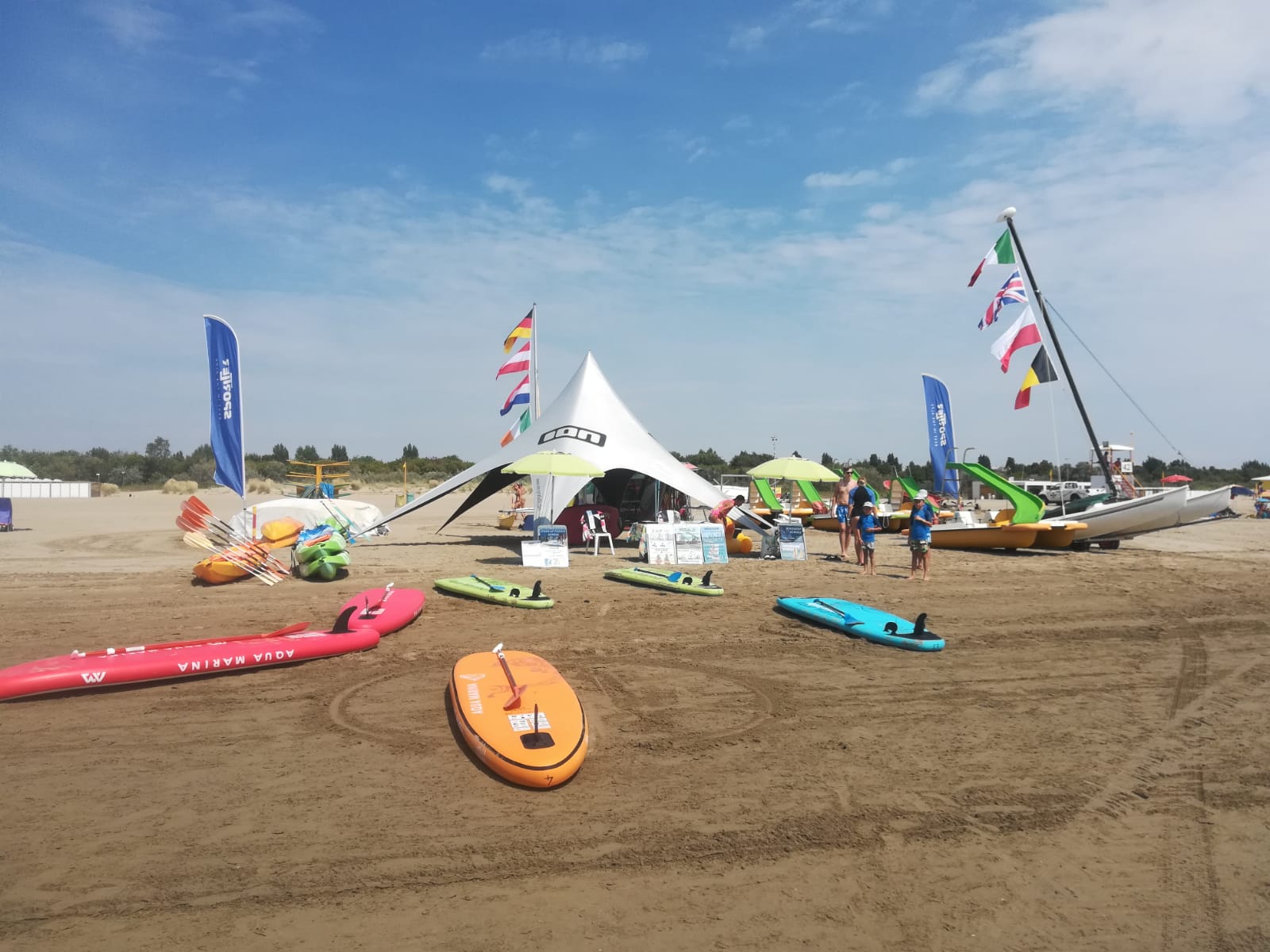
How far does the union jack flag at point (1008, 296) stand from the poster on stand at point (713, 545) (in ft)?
24.3

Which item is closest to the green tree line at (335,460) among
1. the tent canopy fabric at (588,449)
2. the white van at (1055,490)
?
the white van at (1055,490)

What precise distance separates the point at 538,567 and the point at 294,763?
7.38 metres

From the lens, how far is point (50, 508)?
25.2 metres

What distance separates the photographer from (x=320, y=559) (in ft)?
33.4

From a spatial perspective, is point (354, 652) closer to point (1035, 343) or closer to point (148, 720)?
point (148, 720)

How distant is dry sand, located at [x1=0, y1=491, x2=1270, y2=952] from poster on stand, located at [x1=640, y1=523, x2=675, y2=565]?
436 cm

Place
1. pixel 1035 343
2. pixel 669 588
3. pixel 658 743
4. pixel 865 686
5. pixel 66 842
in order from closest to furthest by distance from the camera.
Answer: pixel 66 842 → pixel 658 743 → pixel 865 686 → pixel 669 588 → pixel 1035 343

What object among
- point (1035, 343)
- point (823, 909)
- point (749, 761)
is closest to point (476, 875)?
point (823, 909)

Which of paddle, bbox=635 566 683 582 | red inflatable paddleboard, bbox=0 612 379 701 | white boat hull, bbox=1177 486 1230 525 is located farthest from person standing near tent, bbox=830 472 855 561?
red inflatable paddleboard, bbox=0 612 379 701

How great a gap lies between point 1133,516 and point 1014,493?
8.07ft

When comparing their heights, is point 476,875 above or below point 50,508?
below

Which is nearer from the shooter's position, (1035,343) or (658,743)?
(658,743)

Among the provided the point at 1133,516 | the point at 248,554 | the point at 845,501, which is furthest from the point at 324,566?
the point at 1133,516

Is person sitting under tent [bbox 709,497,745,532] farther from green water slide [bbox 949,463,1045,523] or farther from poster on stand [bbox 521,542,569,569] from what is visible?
green water slide [bbox 949,463,1045,523]
